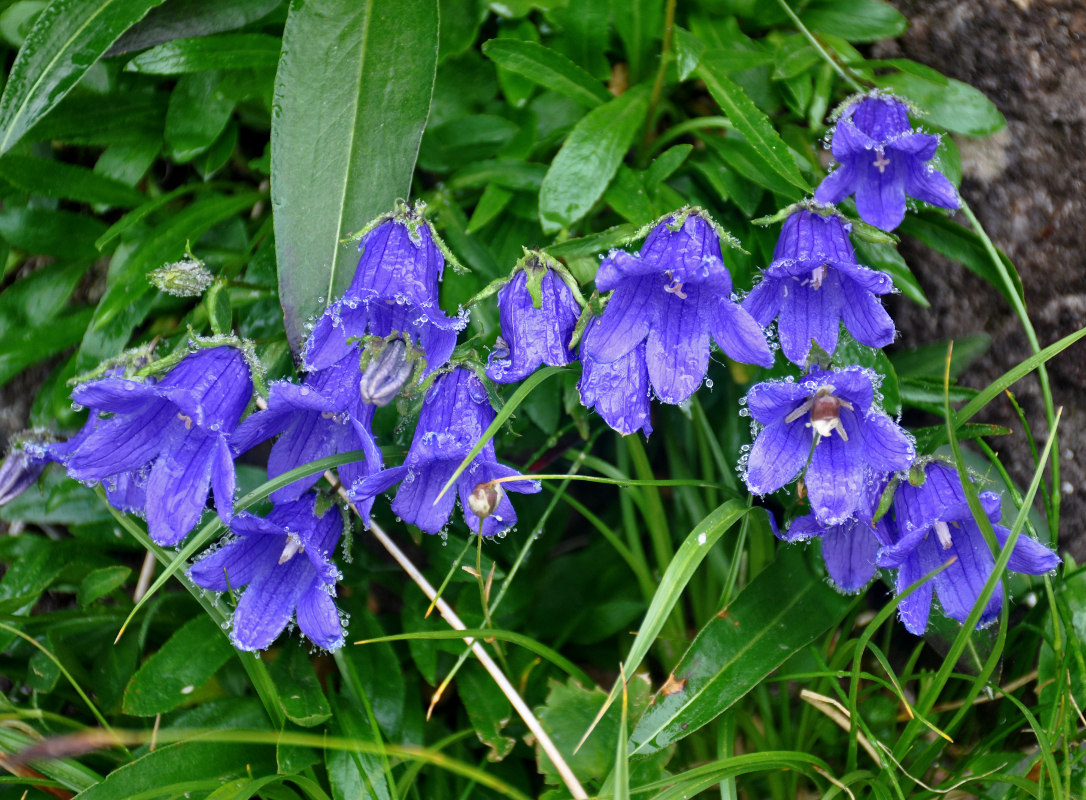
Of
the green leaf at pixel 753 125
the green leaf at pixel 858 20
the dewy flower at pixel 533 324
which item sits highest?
the green leaf at pixel 858 20

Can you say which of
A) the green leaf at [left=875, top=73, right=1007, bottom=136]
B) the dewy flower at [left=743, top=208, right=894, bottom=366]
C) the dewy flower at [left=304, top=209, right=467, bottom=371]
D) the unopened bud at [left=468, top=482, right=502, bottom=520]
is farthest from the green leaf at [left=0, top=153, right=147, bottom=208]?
the green leaf at [left=875, top=73, right=1007, bottom=136]

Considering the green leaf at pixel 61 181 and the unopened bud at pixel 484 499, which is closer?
the unopened bud at pixel 484 499

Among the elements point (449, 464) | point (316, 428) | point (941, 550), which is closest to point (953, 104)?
point (941, 550)

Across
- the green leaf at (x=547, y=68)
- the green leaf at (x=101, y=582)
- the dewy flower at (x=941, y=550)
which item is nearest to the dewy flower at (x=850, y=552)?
the dewy flower at (x=941, y=550)

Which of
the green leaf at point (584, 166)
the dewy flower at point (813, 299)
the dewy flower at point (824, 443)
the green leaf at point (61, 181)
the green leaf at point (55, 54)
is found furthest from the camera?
the green leaf at point (61, 181)

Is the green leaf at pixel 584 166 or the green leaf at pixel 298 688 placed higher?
the green leaf at pixel 584 166

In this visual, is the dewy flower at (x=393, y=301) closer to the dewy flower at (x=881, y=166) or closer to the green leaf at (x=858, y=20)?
the dewy flower at (x=881, y=166)

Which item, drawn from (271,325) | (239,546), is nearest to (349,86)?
(271,325)
